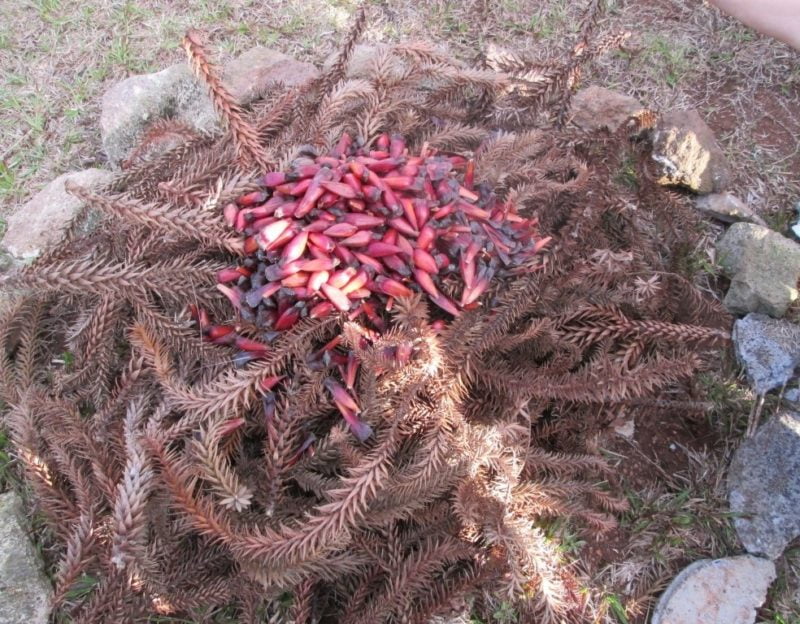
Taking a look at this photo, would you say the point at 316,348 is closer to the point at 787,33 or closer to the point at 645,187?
the point at 645,187

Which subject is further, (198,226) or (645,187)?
(645,187)

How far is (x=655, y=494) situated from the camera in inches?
80.0

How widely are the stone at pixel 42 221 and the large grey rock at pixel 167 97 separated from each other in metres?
0.28

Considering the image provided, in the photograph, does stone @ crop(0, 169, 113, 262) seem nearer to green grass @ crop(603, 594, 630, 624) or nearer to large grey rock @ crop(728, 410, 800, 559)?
green grass @ crop(603, 594, 630, 624)

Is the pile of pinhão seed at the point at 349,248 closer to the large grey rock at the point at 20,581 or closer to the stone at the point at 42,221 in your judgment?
the large grey rock at the point at 20,581

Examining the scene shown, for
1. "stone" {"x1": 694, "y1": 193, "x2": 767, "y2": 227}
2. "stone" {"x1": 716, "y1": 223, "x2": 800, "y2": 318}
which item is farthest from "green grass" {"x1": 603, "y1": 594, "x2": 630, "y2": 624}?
"stone" {"x1": 694, "y1": 193, "x2": 767, "y2": 227}

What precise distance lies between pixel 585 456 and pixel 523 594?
0.43m

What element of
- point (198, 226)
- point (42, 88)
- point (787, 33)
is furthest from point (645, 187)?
point (42, 88)

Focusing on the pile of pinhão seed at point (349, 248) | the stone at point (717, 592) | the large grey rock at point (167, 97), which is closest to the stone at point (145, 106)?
the large grey rock at point (167, 97)

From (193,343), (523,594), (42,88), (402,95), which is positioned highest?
(402,95)

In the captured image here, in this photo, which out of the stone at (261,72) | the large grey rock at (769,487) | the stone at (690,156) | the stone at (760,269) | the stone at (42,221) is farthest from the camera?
the stone at (261,72)

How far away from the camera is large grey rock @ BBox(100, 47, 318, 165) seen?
2.71 meters

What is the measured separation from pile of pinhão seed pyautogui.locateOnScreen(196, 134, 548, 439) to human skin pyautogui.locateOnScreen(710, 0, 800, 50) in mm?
1197

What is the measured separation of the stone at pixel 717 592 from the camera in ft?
6.04
